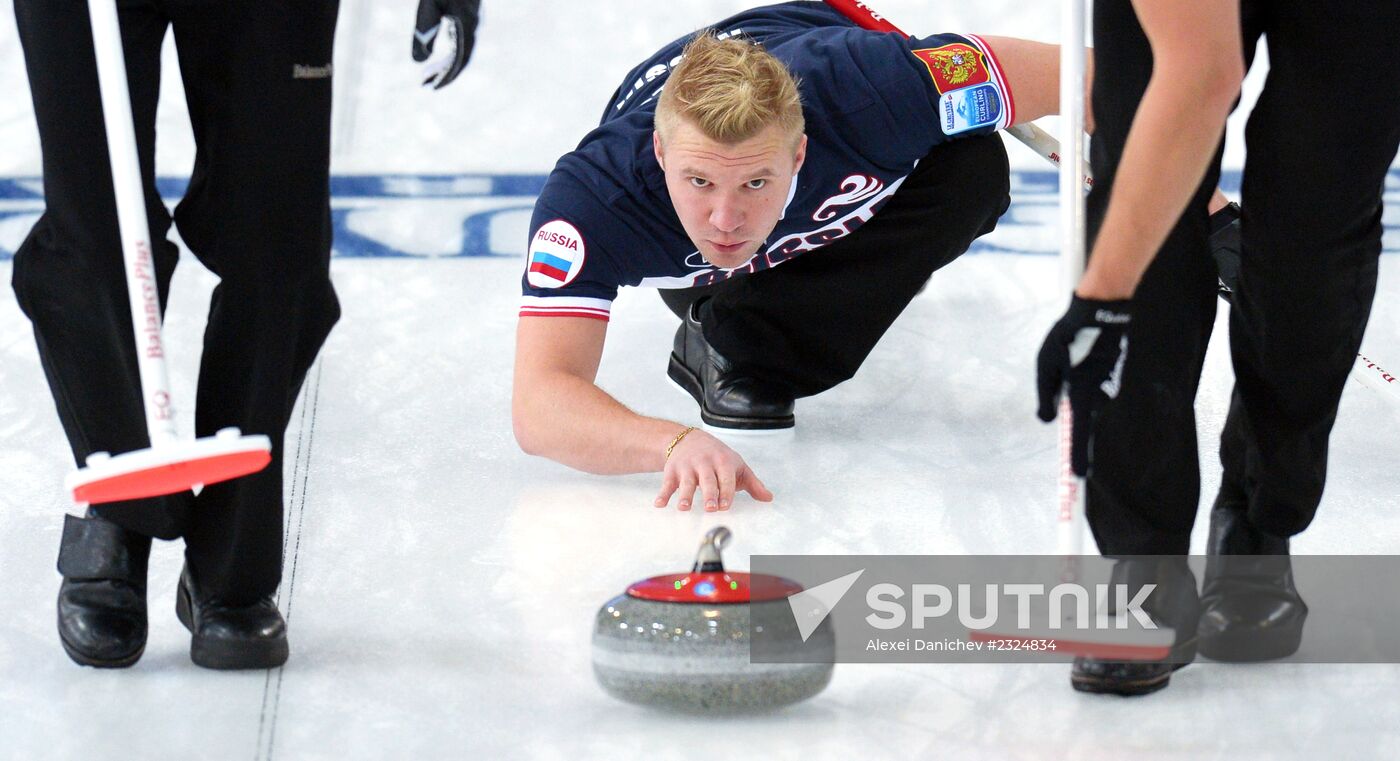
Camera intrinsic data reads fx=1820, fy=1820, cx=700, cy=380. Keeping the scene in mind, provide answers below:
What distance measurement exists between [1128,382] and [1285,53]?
0.33m

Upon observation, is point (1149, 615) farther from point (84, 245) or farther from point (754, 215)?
point (84, 245)

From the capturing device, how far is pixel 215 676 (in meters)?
1.80

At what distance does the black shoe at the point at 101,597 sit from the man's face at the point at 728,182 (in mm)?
843

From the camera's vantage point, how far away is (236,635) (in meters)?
1.80

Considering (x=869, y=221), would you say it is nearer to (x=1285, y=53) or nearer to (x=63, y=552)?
(x=1285, y=53)

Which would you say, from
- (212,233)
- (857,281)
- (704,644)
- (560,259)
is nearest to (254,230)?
(212,233)

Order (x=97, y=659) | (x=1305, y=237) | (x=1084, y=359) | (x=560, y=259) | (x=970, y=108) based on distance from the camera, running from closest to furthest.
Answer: (x=1084, y=359) → (x=1305, y=237) → (x=97, y=659) → (x=560, y=259) → (x=970, y=108)

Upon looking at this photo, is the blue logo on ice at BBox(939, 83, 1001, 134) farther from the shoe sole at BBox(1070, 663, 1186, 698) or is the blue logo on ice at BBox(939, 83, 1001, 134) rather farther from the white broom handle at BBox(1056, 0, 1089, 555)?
the shoe sole at BBox(1070, 663, 1186, 698)

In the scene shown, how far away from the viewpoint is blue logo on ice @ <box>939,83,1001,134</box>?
2.56 metres

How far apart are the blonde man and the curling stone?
0.56m

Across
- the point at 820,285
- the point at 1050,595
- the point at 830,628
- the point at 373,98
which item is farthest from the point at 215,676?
the point at 373,98

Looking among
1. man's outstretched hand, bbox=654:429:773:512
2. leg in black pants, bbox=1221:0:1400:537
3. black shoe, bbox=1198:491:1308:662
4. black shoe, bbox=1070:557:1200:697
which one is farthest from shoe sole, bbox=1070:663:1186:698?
man's outstretched hand, bbox=654:429:773:512

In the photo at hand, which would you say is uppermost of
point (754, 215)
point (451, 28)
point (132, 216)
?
point (451, 28)

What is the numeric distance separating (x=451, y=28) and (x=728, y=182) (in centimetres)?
53
